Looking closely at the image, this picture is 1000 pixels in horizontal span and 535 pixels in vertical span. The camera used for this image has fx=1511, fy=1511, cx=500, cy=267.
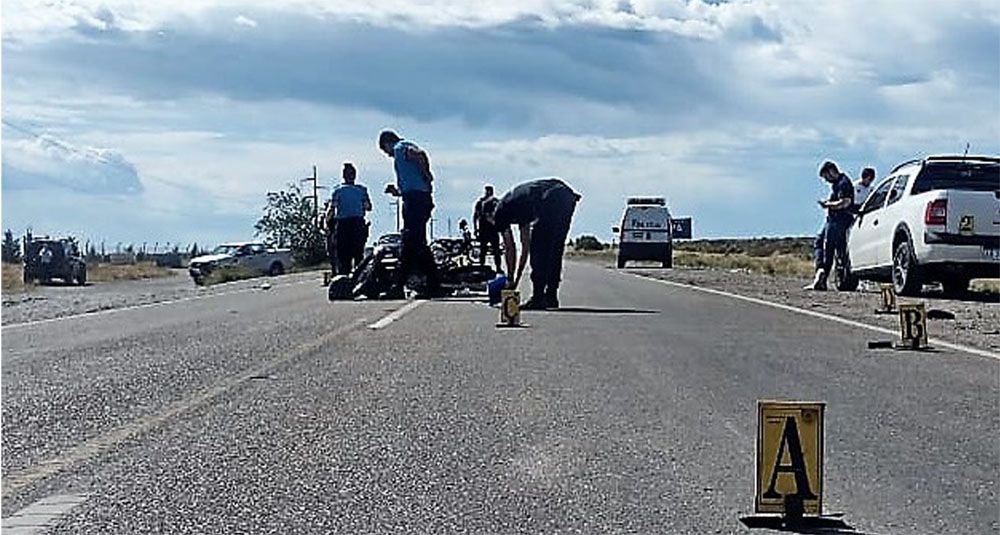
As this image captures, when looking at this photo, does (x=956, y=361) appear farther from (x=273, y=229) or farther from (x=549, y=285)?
(x=273, y=229)

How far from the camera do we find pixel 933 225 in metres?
18.9

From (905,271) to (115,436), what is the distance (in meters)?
14.5

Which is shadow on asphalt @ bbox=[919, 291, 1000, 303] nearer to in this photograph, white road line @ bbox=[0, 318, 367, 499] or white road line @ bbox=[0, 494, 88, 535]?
white road line @ bbox=[0, 318, 367, 499]

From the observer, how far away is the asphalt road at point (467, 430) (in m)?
5.69

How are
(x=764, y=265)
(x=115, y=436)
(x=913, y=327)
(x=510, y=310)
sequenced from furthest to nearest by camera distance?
1. (x=764, y=265)
2. (x=510, y=310)
3. (x=913, y=327)
4. (x=115, y=436)

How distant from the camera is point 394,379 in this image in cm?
936

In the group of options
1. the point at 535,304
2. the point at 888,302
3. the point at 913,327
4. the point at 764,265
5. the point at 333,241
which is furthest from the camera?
the point at 764,265

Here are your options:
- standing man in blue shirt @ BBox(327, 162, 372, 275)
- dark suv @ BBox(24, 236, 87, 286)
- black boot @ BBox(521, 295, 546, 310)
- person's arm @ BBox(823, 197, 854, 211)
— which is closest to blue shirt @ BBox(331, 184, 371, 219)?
standing man in blue shirt @ BBox(327, 162, 372, 275)

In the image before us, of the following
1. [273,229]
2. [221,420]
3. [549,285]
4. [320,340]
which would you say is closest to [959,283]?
[549,285]

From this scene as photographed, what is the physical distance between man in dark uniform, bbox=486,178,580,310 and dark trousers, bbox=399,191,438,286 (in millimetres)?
1136

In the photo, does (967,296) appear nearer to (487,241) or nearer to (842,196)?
(842,196)

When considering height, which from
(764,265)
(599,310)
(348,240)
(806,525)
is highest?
(348,240)

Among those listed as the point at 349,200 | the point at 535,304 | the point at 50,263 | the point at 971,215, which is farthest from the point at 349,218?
the point at 50,263

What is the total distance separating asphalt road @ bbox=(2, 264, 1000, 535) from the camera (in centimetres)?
569
